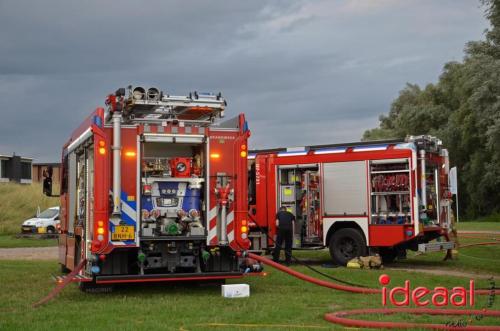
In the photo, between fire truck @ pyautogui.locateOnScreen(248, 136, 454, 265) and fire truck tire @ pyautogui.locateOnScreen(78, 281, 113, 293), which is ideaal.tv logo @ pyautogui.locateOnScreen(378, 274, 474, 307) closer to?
fire truck tire @ pyautogui.locateOnScreen(78, 281, 113, 293)

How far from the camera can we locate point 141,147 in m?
12.0

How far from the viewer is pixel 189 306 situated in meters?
10.5

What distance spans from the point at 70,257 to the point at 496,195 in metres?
42.7

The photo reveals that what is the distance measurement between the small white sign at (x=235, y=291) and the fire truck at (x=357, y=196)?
6663 millimetres

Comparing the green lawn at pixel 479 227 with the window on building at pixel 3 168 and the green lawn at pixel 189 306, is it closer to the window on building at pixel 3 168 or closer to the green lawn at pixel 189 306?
the green lawn at pixel 189 306

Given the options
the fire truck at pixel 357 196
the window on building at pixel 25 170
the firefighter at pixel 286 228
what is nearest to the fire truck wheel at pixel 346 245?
the fire truck at pixel 357 196

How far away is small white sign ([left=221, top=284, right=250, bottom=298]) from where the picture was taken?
453 inches

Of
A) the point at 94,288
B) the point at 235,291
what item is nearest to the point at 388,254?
the point at 235,291

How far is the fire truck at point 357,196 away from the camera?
17250 millimetres

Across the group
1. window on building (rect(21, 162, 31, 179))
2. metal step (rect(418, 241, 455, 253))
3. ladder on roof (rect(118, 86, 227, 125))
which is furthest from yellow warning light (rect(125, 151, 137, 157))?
window on building (rect(21, 162, 31, 179))

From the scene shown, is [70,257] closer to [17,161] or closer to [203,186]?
[203,186]

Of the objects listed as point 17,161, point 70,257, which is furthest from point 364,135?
point 70,257

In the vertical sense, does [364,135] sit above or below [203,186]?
above

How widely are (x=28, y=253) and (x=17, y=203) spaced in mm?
18267
